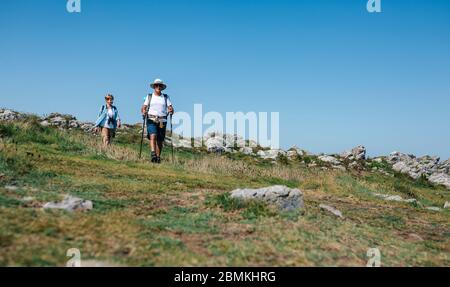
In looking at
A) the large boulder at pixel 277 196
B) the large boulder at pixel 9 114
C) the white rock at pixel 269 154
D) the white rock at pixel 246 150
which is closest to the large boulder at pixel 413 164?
the white rock at pixel 269 154

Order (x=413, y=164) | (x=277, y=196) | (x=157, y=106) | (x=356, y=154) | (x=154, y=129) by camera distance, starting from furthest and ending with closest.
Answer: (x=413, y=164) → (x=356, y=154) → (x=157, y=106) → (x=154, y=129) → (x=277, y=196)

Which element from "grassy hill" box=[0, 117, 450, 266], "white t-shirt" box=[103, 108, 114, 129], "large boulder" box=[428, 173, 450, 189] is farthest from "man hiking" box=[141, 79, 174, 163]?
"large boulder" box=[428, 173, 450, 189]

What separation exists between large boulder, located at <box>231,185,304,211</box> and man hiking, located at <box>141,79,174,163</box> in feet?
22.4

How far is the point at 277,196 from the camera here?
23.3 feet

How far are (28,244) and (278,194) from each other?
13.6 feet

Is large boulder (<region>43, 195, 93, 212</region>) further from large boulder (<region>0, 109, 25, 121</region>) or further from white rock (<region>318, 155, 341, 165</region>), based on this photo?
white rock (<region>318, 155, 341, 165</region>)

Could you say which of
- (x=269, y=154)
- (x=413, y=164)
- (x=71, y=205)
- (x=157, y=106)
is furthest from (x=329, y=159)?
(x=71, y=205)

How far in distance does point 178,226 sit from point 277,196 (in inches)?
85.2

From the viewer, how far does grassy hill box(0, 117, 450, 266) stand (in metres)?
4.28

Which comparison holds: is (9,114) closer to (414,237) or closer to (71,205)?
(71,205)

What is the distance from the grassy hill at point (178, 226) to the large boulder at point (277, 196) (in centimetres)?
22
